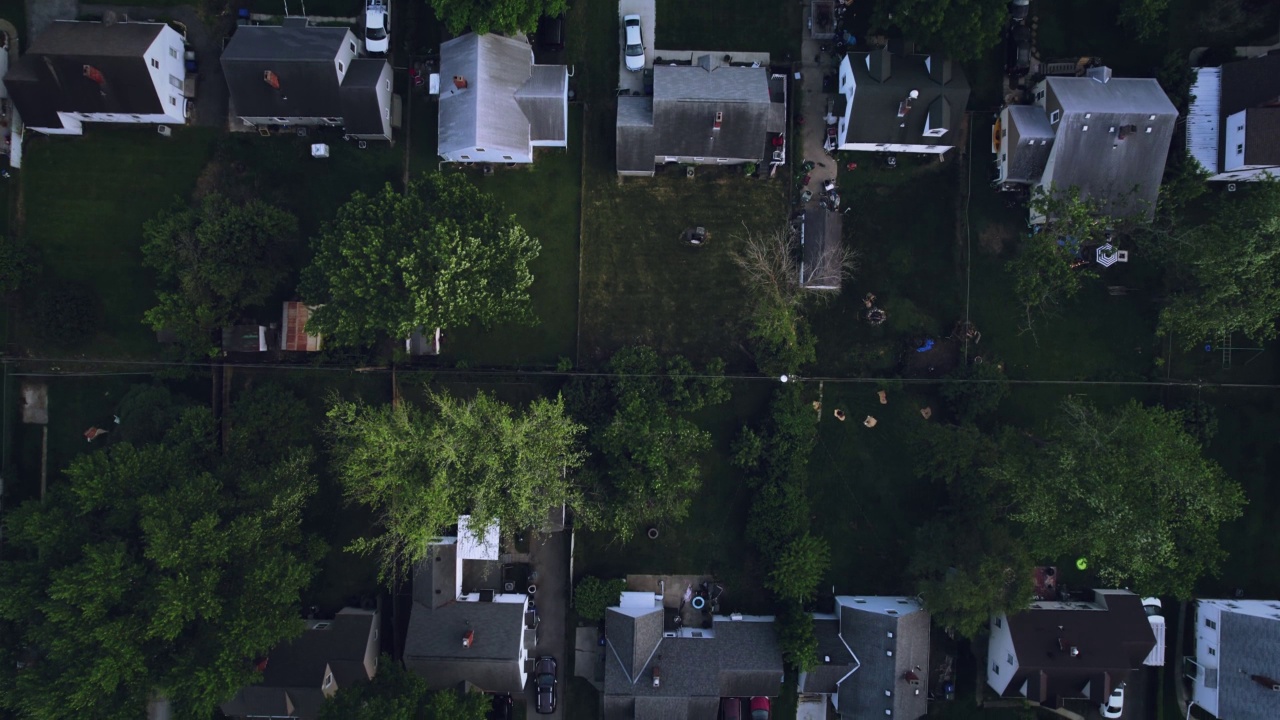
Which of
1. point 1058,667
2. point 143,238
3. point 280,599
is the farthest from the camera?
point 143,238

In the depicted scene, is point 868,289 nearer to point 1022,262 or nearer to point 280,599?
point 1022,262

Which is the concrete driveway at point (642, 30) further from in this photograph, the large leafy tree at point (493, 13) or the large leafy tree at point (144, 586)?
the large leafy tree at point (144, 586)

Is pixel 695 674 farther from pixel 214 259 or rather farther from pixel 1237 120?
pixel 1237 120

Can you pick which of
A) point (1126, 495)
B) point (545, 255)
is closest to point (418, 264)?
point (545, 255)

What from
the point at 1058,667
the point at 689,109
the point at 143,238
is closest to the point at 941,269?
the point at 689,109

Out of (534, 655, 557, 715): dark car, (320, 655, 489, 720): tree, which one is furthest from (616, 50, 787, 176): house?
(320, 655, 489, 720): tree

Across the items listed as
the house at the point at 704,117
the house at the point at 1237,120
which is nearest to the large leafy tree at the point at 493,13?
the house at the point at 704,117
